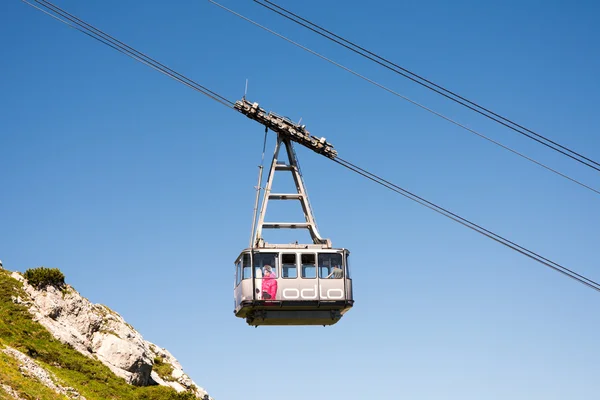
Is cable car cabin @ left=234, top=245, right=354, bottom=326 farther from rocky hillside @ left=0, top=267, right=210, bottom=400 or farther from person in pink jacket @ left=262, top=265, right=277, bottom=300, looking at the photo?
rocky hillside @ left=0, top=267, right=210, bottom=400

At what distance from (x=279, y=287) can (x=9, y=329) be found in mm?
26400

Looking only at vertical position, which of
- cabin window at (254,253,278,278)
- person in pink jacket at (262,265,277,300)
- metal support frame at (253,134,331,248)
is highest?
metal support frame at (253,134,331,248)

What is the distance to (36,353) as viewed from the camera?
57812mm

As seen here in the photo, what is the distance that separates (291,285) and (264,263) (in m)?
1.69

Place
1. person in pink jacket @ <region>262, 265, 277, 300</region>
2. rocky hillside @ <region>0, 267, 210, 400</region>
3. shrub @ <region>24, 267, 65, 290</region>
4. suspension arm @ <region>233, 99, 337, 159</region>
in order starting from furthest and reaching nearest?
shrub @ <region>24, 267, 65, 290</region> < rocky hillside @ <region>0, 267, 210, 400</region> < suspension arm @ <region>233, 99, 337, 159</region> < person in pink jacket @ <region>262, 265, 277, 300</region>

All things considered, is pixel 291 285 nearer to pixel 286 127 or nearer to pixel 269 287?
pixel 269 287

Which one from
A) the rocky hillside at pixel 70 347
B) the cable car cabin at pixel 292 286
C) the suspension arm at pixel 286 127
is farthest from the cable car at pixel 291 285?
the rocky hillside at pixel 70 347

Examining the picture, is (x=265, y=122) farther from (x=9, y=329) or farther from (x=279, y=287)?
(x=9, y=329)

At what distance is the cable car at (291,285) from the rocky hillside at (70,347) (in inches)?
633

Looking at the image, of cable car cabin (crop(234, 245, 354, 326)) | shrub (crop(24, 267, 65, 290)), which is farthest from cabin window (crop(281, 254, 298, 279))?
shrub (crop(24, 267, 65, 290))

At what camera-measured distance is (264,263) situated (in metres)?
40.3

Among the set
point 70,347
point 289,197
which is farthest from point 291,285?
point 70,347

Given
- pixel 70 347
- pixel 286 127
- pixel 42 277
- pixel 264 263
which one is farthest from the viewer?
pixel 42 277

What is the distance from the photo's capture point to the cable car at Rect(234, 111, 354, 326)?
40125mm
